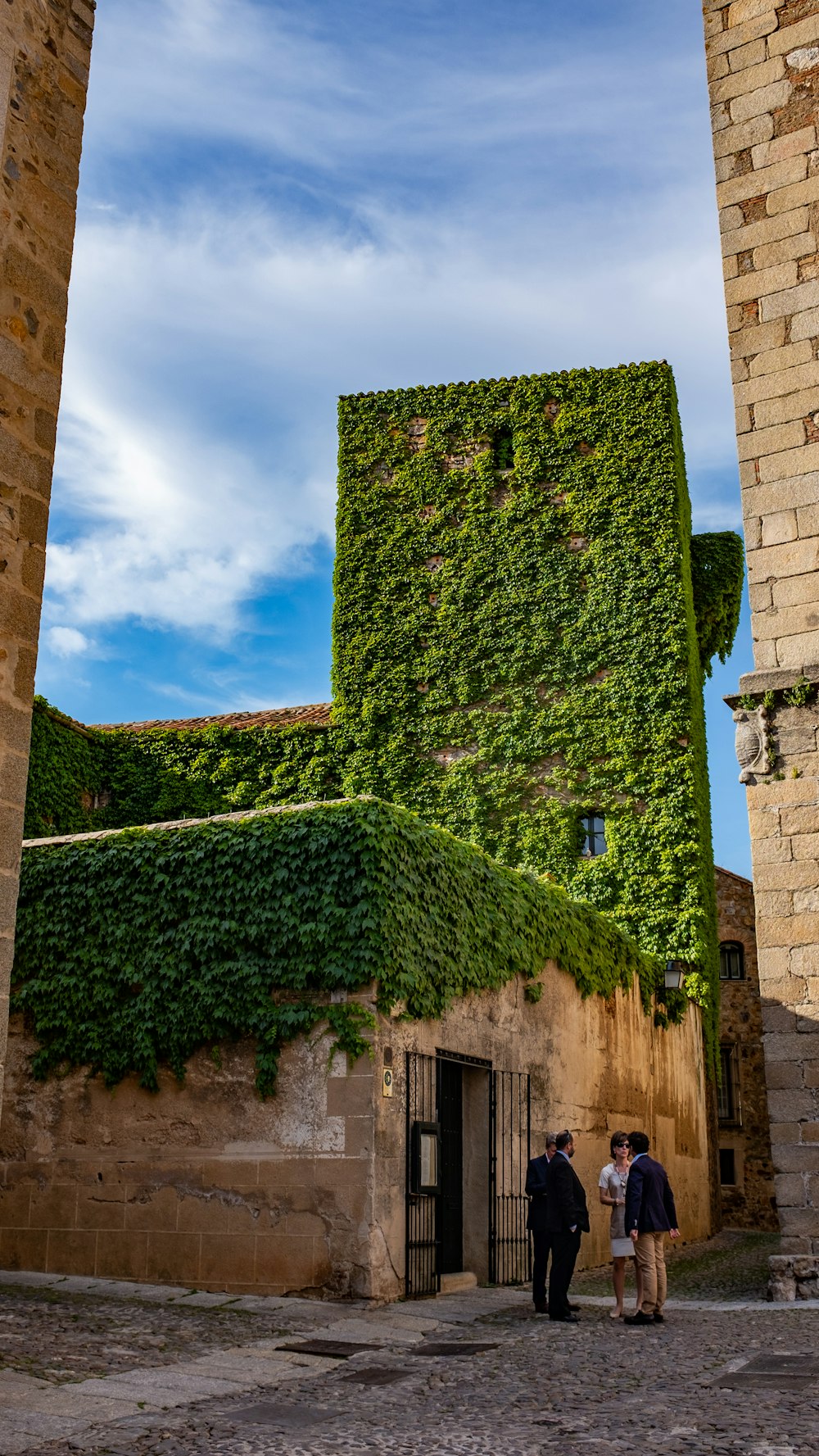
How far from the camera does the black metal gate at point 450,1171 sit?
1012 cm

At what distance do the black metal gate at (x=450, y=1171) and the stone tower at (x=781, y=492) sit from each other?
2.67 m

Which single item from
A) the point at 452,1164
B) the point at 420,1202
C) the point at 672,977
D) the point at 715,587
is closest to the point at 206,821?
the point at 420,1202

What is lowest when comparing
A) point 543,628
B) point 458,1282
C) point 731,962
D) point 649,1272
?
point 458,1282

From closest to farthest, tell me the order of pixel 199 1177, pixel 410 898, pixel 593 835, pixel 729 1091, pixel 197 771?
pixel 199 1177, pixel 410 898, pixel 593 835, pixel 197 771, pixel 729 1091

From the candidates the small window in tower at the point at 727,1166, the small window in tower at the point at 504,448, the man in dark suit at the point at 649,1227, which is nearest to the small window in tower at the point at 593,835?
the small window in tower at the point at 504,448

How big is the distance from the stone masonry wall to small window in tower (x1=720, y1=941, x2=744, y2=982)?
22.7m

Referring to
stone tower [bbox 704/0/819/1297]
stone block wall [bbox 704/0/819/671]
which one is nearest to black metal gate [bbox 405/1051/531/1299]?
A: stone tower [bbox 704/0/819/1297]

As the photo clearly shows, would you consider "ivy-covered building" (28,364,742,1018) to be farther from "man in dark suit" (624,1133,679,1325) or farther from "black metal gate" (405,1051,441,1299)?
"man in dark suit" (624,1133,679,1325)

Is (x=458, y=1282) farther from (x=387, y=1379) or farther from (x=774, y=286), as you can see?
(x=774, y=286)

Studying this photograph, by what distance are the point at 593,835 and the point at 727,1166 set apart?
29.7 ft

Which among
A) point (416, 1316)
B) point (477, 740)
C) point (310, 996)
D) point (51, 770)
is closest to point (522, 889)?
point (310, 996)

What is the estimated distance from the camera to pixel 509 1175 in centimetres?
1204

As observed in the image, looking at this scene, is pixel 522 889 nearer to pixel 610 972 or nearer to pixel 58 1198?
pixel 610 972

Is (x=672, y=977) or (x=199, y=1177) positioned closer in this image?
(x=199, y=1177)
